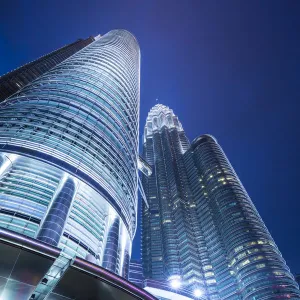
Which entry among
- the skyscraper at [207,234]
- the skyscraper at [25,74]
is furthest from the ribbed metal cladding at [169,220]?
the skyscraper at [25,74]

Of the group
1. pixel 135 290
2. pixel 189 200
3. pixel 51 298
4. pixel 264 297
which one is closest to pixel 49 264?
pixel 51 298

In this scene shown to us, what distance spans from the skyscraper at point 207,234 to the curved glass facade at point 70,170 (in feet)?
154

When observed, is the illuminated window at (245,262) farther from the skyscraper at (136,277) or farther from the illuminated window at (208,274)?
the skyscraper at (136,277)

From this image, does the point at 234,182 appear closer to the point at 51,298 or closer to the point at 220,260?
the point at 220,260

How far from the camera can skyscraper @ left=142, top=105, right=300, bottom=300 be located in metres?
77.7

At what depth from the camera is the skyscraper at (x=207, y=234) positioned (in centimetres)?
7769

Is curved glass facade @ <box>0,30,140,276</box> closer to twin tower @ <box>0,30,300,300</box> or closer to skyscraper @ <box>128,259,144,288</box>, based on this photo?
twin tower @ <box>0,30,300,300</box>

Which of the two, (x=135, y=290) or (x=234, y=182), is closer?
(x=135, y=290)

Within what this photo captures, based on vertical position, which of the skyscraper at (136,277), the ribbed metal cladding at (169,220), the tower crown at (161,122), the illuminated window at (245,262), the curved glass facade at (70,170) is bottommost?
the curved glass facade at (70,170)

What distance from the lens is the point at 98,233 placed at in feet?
102

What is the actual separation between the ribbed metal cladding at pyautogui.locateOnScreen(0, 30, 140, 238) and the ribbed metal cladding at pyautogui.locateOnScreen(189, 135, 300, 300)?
172 ft

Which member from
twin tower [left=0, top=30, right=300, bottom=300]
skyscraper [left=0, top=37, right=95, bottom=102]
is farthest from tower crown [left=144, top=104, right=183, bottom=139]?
skyscraper [left=0, top=37, right=95, bottom=102]

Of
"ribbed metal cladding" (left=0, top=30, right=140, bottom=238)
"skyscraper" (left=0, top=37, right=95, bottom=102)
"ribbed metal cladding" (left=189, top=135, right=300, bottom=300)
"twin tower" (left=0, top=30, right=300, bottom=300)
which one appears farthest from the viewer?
"skyscraper" (left=0, top=37, right=95, bottom=102)

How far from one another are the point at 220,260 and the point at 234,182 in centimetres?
3023
